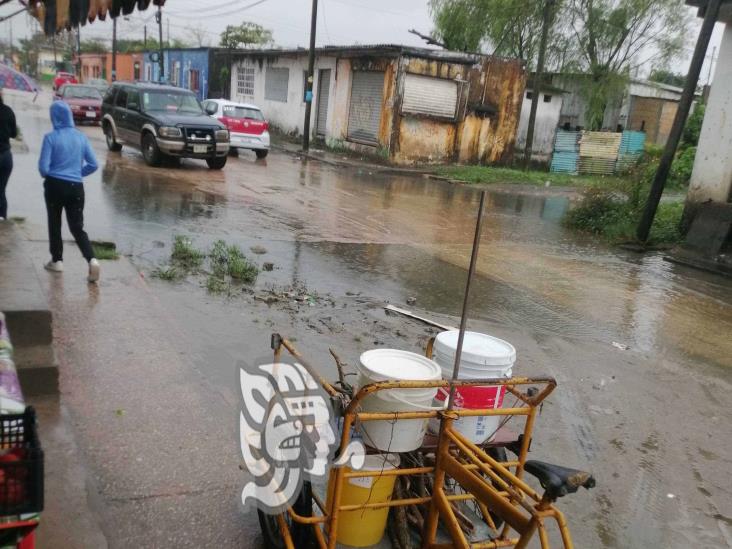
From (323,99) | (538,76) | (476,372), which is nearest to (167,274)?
(476,372)

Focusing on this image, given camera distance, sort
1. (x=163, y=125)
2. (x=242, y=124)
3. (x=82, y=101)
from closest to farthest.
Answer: (x=163, y=125) < (x=242, y=124) < (x=82, y=101)

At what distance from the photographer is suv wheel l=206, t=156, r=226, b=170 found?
15.6m

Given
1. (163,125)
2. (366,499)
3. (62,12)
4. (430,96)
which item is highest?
(430,96)

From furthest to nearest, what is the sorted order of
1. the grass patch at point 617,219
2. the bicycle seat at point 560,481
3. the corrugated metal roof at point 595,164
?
the corrugated metal roof at point 595,164 → the grass patch at point 617,219 → the bicycle seat at point 560,481

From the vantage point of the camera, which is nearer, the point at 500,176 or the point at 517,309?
the point at 517,309

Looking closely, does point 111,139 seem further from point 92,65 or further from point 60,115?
point 92,65

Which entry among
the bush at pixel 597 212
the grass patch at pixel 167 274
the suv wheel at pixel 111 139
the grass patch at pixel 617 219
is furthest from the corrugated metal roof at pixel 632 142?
the grass patch at pixel 167 274

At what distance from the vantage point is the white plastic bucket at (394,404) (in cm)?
270

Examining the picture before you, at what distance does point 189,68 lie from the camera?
40844mm

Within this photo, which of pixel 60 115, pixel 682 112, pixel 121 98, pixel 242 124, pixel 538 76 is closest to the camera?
pixel 60 115

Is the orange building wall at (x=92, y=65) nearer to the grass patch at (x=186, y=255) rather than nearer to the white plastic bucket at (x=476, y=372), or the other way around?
the grass patch at (x=186, y=255)

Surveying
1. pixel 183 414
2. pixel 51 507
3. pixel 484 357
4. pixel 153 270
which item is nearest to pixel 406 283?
pixel 153 270

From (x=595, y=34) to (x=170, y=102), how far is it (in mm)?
20679

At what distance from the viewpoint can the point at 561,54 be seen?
28.3 meters
